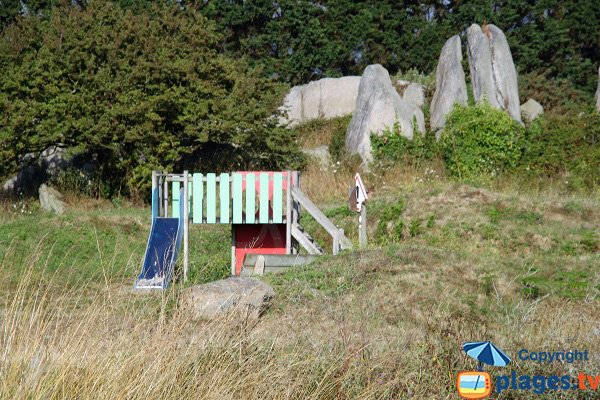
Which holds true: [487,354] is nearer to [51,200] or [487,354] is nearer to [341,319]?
[341,319]

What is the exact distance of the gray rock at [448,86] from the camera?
20688 mm

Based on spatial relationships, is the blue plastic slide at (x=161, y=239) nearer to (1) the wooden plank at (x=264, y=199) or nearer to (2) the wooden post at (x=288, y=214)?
(1) the wooden plank at (x=264, y=199)

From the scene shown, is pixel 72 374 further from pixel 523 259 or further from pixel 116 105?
pixel 116 105

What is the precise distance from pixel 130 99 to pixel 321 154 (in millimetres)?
A: 5194

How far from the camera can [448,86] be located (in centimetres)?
2100

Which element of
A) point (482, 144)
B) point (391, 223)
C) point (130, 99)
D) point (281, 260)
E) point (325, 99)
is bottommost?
point (281, 260)

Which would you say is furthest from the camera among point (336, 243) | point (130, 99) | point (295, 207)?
point (130, 99)

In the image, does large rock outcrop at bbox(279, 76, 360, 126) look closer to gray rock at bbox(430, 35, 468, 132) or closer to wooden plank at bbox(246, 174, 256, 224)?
gray rock at bbox(430, 35, 468, 132)

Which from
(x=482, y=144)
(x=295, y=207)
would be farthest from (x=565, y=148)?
(x=295, y=207)

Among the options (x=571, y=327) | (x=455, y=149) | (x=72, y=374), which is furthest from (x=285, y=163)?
(x=72, y=374)

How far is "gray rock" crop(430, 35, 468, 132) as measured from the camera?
814 inches

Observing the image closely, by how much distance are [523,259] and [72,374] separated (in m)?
7.18

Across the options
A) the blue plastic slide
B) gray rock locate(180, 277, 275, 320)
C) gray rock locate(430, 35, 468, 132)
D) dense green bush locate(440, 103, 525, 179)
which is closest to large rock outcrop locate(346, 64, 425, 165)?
gray rock locate(430, 35, 468, 132)

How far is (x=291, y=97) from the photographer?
84.0 ft
